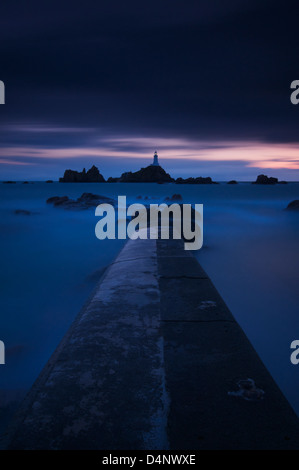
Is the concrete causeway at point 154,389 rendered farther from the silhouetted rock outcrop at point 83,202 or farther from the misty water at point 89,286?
the silhouetted rock outcrop at point 83,202

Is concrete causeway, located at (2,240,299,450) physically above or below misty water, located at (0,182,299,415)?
above

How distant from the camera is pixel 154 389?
6.47 feet

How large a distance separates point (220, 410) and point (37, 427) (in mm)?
1043

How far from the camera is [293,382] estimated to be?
350cm

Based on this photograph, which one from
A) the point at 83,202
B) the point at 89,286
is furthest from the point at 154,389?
the point at 83,202

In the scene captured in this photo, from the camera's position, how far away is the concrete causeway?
161cm

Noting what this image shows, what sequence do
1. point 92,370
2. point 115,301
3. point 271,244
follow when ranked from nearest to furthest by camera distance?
point 92,370 < point 115,301 < point 271,244

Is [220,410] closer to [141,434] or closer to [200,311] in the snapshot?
[141,434]

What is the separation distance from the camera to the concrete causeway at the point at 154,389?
1.61 m

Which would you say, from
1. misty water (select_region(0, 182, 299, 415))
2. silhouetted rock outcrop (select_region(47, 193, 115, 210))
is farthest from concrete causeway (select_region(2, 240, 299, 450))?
silhouetted rock outcrop (select_region(47, 193, 115, 210))

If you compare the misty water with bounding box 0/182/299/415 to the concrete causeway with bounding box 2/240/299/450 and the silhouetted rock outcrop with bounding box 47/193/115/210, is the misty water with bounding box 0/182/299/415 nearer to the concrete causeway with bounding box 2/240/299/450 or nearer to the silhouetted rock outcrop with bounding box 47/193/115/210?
the concrete causeway with bounding box 2/240/299/450

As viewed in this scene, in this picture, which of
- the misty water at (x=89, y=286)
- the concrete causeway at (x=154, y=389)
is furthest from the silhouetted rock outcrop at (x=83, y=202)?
the concrete causeway at (x=154, y=389)
